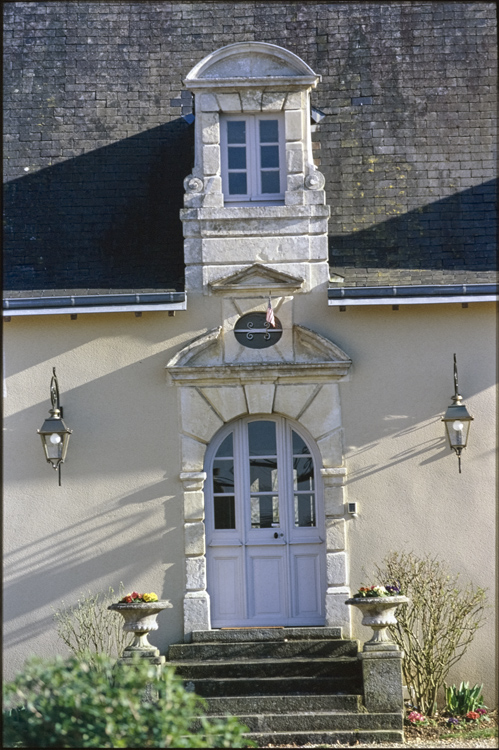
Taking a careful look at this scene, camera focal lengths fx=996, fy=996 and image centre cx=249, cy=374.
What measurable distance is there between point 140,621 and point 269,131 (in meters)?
5.15

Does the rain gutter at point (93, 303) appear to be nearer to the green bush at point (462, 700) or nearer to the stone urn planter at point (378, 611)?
the stone urn planter at point (378, 611)

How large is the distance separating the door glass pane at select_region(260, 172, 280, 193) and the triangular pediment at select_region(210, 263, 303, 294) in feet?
2.95

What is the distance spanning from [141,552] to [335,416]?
7.77ft

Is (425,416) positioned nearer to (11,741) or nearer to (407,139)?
(407,139)

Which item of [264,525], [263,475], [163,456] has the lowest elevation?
[264,525]

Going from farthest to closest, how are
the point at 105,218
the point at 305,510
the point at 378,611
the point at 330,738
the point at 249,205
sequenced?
the point at 105,218
the point at 249,205
the point at 305,510
the point at 378,611
the point at 330,738

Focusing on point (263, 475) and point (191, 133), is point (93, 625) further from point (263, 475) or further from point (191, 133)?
point (191, 133)

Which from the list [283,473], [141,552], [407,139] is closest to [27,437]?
[141,552]

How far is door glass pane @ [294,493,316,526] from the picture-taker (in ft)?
33.3

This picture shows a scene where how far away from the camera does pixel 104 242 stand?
10594 millimetres

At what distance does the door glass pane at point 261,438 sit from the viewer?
10.2 meters

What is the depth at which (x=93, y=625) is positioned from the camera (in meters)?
9.76

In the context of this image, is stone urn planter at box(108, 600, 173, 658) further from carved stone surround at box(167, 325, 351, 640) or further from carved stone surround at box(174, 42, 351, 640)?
carved stone surround at box(167, 325, 351, 640)

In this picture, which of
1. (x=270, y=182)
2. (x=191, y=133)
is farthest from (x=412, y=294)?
(x=191, y=133)
